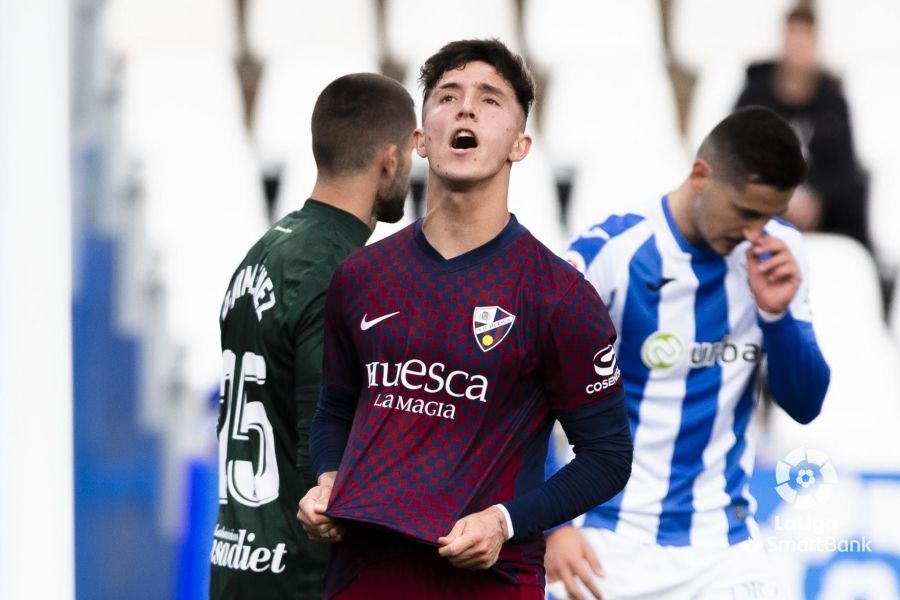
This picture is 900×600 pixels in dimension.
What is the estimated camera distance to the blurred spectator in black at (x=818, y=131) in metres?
6.03

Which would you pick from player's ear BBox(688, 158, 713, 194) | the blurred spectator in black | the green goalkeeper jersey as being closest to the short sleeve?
the green goalkeeper jersey

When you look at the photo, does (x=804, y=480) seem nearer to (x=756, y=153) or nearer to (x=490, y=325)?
(x=756, y=153)

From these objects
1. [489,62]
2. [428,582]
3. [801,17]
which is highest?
[801,17]

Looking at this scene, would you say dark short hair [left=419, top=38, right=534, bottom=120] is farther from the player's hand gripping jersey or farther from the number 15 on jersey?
the number 15 on jersey

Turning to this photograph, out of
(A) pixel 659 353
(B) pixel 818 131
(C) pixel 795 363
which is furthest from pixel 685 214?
(B) pixel 818 131

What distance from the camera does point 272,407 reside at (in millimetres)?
2857

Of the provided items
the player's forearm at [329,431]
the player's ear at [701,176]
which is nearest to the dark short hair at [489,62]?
the player's forearm at [329,431]

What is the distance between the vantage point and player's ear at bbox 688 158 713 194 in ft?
10.9

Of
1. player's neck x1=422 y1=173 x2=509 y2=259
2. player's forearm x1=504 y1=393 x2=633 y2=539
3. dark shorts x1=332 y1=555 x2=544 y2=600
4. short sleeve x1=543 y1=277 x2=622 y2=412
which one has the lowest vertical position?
dark shorts x1=332 y1=555 x2=544 y2=600

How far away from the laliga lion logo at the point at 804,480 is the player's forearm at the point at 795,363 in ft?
4.44

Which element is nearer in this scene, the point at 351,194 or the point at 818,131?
the point at 351,194

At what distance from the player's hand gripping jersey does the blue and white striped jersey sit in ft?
3.34

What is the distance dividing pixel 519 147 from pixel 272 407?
0.85 meters

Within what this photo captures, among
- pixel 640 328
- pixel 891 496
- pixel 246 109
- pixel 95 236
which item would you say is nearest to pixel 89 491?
pixel 95 236
